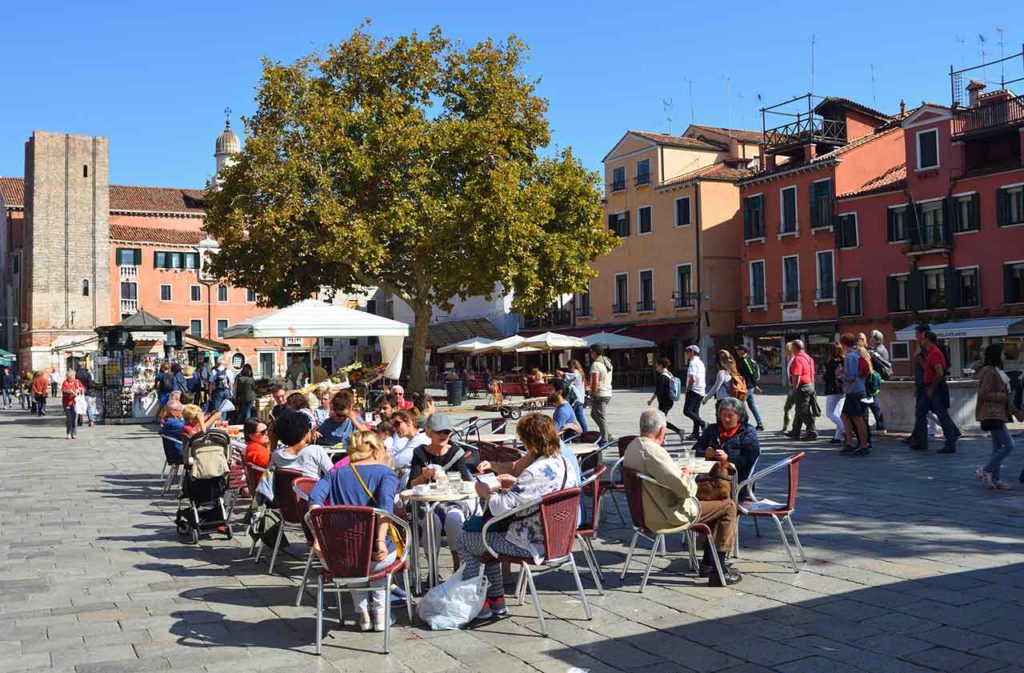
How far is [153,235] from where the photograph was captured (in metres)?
69.6

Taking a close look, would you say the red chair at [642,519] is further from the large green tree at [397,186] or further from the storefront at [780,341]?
the storefront at [780,341]

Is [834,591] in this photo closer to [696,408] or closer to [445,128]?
[696,408]

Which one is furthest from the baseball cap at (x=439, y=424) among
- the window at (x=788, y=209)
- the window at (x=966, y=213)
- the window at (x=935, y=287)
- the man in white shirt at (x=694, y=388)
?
the window at (x=788, y=209)

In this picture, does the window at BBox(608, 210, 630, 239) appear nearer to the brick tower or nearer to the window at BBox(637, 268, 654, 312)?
the window at BBox(637, 268, 654, 312)

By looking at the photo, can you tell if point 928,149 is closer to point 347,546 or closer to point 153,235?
point 347,546

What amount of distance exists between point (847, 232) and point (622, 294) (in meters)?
12.1

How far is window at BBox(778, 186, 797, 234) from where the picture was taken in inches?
1592

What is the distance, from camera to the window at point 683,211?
1726 inches

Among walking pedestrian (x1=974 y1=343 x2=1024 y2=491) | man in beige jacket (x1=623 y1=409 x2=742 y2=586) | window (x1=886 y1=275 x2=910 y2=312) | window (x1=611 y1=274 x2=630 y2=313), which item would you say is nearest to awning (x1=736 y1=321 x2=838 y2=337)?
window (x1=886 y1=275 x2=910 y2=312)

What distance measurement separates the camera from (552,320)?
5172cm

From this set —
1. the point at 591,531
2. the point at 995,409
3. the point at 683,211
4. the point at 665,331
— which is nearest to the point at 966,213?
the point at 683,211

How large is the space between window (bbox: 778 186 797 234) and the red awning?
18.4 feet

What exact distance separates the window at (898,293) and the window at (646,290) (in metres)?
11.5

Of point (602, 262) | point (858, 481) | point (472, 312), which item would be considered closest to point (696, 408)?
point (858, 481)
